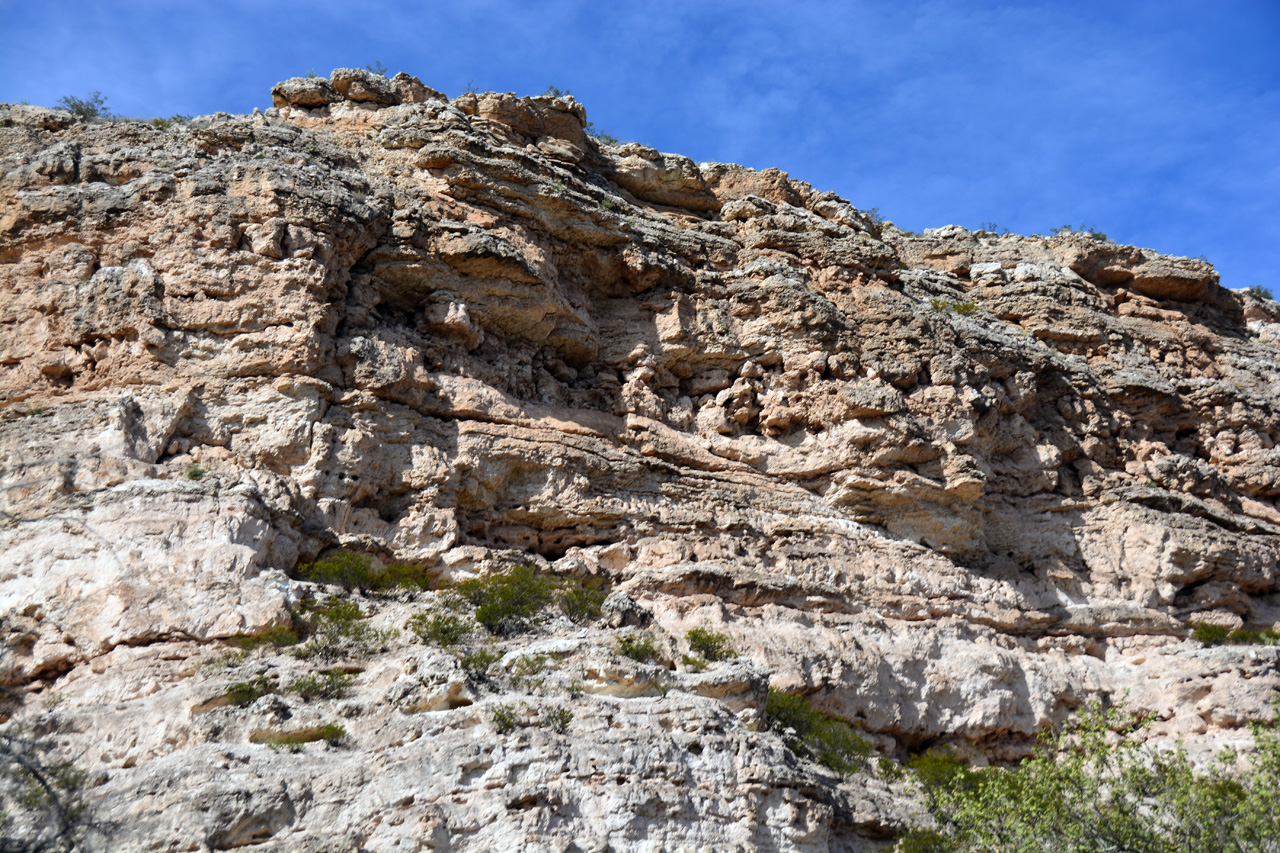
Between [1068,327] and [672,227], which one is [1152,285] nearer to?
[1068,327]

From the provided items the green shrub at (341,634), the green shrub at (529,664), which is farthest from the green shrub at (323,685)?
the green shrub at (529,664)

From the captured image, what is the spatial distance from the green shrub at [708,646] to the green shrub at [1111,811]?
143 inches

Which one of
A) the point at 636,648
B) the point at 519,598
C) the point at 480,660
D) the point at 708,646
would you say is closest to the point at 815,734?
the point at 708,646

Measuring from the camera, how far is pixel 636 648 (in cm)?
1355

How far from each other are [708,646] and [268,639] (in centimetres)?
636

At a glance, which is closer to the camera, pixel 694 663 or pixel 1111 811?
pixel 1111 811

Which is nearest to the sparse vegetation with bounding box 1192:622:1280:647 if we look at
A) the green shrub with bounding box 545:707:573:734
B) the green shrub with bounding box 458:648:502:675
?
the green shrub with bounding box 545:707:573:734

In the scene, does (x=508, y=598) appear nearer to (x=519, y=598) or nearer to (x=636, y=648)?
(x=519, y=598)

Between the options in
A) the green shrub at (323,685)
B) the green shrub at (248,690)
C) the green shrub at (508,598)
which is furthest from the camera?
the green shrub at (508,598)

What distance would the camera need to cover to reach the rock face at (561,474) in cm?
1106

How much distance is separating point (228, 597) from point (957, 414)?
48.1 feet

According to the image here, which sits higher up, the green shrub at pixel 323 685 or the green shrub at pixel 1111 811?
the green shrub at pixel 323 685

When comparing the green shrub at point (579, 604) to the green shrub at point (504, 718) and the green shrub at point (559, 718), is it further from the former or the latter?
the green shrub at point (504, 718)

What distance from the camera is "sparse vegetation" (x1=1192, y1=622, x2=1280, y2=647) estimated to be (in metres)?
20.2
